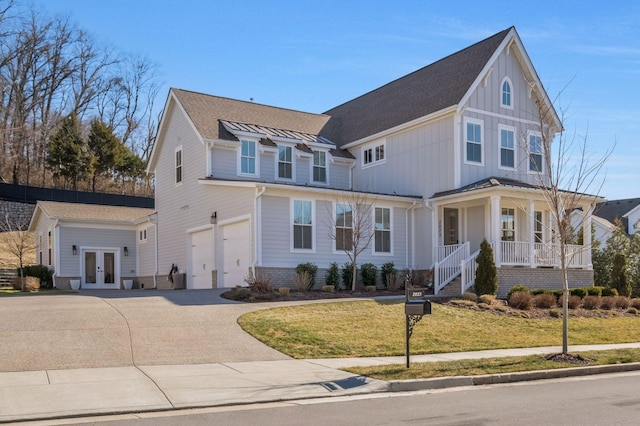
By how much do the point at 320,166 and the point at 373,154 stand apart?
248 cm

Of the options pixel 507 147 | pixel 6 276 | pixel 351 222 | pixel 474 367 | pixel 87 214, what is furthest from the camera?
pixel 6 276

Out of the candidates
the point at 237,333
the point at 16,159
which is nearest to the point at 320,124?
the point at 237,333

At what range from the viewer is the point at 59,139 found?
49.3 m

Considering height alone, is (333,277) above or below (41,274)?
above

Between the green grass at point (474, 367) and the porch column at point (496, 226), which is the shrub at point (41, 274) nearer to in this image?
the porch column at point (496, 226)

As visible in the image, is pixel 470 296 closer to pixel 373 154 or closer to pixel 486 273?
pixel 486 273

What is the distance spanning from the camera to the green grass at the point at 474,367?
457 inches

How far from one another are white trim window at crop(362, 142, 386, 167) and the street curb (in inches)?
675

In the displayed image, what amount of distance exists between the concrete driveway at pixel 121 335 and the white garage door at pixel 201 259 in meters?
7.54

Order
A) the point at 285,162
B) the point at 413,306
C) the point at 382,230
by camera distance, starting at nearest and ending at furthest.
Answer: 1. the point at 413,306
2. the point at 382,230
3. the point at 285,162

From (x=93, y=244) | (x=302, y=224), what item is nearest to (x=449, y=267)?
(x=302, y=224)

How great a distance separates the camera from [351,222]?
83.1 feet

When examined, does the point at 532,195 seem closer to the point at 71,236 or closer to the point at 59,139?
the point at 71,236

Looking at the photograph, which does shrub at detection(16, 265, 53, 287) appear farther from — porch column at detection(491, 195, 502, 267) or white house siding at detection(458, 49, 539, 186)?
porch column at detection(491, 195, 502, 267)
